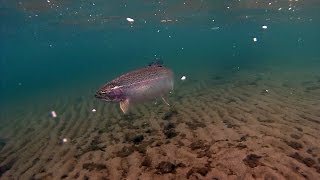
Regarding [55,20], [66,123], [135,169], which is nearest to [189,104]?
[66,123]

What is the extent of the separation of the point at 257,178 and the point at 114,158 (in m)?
3.32

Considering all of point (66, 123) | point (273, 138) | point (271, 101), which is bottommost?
point (66, 123)

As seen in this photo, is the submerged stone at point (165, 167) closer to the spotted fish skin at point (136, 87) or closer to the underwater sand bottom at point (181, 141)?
the underwater sand bottom at point (181, 141)

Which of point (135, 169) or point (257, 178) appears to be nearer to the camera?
point (257, 178)

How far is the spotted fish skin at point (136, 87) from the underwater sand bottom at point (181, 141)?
1.88 meters

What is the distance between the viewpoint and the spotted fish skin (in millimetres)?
4688

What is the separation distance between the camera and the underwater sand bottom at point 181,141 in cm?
580

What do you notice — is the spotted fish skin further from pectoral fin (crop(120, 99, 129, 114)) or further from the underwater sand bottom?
the underwater sand bottom

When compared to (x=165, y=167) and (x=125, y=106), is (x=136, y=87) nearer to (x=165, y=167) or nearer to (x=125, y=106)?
A: (x=125, y=106)

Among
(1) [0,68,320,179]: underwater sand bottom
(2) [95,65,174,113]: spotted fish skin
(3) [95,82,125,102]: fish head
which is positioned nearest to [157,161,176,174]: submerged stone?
(1) [0,68,320,179]: underwater sand bottom

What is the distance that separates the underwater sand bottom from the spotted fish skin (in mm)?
1883

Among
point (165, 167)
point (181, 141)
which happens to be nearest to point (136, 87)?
point (165, 167)

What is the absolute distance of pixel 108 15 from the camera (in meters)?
35.1

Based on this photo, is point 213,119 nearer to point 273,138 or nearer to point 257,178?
point 273,138
